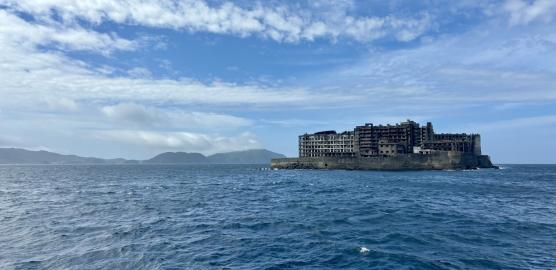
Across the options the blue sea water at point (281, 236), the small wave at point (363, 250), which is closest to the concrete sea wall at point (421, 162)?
the blue sea water at point (281, 236)

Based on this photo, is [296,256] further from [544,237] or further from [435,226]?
[544,237]

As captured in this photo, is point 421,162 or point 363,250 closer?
point 363,250

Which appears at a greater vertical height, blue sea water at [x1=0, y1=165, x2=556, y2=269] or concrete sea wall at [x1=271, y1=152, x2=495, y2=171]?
concrete sea wall at [x1=271, y1=152, x2=495, y2=171]

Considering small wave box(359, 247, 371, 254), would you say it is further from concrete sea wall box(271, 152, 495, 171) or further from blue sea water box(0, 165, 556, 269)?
concrete sea wall box(271, 152, 495, 171)

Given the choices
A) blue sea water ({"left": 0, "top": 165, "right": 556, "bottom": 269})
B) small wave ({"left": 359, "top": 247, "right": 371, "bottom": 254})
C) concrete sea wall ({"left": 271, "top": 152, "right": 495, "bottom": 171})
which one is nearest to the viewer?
blue sea water ({"left": 0, "top": 165, "right": 556, "bottom": 269})

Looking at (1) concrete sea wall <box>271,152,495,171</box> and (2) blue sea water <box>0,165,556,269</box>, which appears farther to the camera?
(1) concrete sea wall <box>271,152,495,171</box>

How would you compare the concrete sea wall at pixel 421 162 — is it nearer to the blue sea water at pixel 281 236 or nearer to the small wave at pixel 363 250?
the blue sea water at pixel 281 236

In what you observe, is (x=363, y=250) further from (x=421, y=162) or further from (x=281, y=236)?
(x=421, y=162)

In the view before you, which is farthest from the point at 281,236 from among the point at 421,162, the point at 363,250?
the point at 421,162

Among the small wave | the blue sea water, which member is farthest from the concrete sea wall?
the small wave

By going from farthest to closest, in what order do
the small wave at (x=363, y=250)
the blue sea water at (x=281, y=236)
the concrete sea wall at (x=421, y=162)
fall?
the concrete sea wall at (x=421, y=162), the small wave at (x=363, y=250), the blue sea water at (x=281, y=236)

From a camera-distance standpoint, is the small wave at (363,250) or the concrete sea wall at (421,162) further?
the concrete sea wall at (421,162)

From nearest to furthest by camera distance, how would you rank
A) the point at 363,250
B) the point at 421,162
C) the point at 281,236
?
the point at 363,250 < the point at 281,236 < the point at 421,162

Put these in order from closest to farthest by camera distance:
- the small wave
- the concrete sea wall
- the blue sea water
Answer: the blue sea water < the small wave < the concrete sea wall
